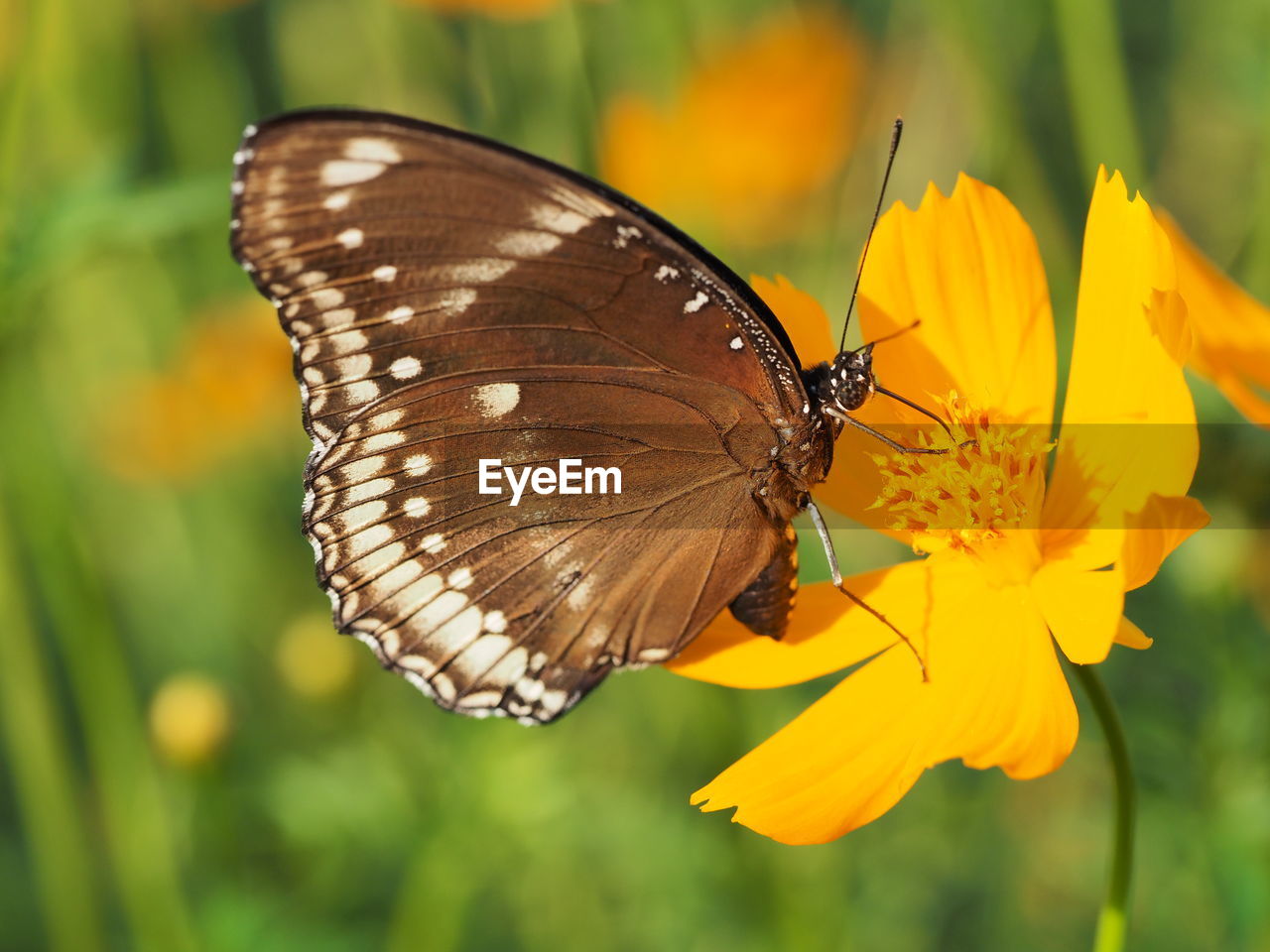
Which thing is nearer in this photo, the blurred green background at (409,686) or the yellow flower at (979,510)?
the yellow flower at (979,510)

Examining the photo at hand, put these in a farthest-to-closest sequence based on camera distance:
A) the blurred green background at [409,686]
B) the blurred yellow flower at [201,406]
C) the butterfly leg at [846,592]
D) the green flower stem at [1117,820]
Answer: the blurred yellow flower at [201,406] < the blurred green background at [409,686] < the butterfly leg at [846,592] < the green flower stem at [1117,820]

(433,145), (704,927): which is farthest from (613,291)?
(704,927)

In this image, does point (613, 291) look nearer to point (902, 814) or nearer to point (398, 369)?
point (398, 369)

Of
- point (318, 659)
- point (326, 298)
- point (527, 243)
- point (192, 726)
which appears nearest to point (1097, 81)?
point (527, 243)

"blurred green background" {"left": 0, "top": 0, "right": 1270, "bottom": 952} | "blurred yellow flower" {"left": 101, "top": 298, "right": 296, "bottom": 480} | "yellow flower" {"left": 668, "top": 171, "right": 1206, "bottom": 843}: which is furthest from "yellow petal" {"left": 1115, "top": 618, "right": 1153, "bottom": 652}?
"blurred yellow flower" {"left": 101, "top": 298, "right": 296, "bottom": 480}

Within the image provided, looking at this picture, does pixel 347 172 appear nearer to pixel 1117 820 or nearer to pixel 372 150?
pixel 372 150

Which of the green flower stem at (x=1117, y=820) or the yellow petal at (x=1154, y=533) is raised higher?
the yellow petal at (x=1154, y=533)

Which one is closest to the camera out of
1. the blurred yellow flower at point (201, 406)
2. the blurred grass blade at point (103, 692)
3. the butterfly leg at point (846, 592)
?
the butterfly leg at point (846, 592)

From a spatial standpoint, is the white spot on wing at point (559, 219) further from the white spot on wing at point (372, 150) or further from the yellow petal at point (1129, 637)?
the yellow petal at point (1129, 637)

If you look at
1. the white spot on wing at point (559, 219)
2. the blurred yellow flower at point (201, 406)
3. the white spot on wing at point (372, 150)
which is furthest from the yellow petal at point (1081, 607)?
the blurred yellow flower at point (201, 406)
